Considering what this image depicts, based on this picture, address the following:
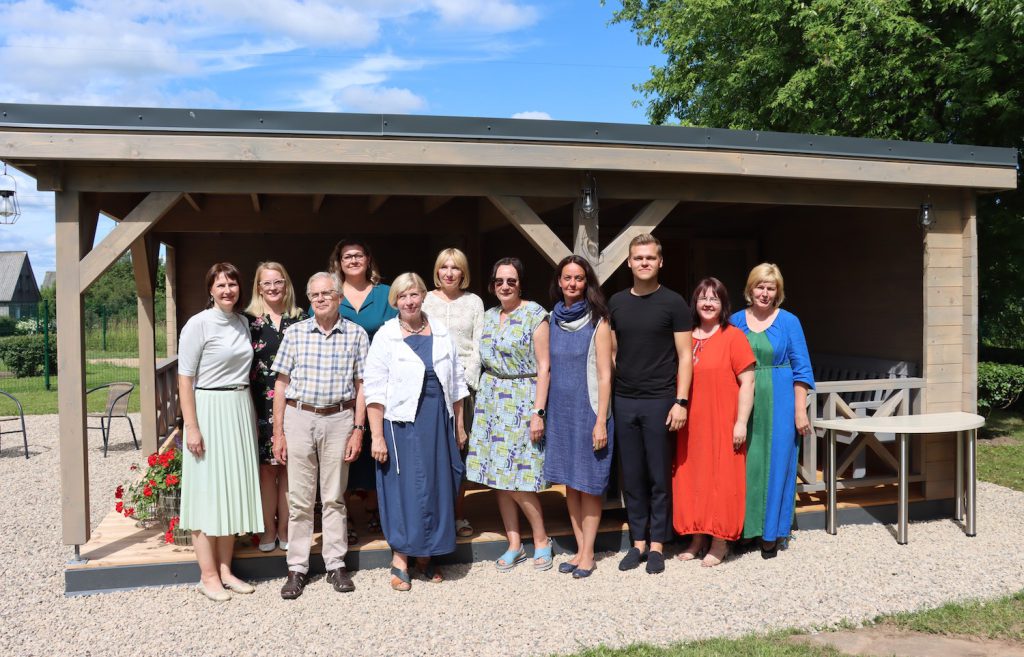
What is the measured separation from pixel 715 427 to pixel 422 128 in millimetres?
2140

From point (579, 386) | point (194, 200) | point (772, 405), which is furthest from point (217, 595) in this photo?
point (194, 200)

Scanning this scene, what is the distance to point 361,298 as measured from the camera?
160 inches

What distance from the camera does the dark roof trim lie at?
147 inches

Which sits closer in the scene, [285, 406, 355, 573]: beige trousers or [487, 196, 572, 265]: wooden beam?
[285, 406, 355, 573]: beige trousers

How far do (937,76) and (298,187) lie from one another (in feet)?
28.2

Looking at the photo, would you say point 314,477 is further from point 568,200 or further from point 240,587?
point 568,200

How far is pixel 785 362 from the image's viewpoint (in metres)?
4.29

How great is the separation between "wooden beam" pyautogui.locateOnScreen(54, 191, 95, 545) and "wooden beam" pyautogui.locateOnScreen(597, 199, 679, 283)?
2.68 meters

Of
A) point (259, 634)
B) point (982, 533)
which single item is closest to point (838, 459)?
point (982, 533)

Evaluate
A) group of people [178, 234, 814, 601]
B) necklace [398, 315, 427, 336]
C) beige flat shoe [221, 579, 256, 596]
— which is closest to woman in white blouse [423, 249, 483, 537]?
group of people [178, 234, 814, 601]

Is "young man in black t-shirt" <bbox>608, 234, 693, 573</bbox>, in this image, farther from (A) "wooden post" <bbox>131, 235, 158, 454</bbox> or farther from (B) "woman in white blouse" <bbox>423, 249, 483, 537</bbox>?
(A) "wooden post" <bbox>131, 235, 158, 454</bbox>

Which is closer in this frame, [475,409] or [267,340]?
[267,340]

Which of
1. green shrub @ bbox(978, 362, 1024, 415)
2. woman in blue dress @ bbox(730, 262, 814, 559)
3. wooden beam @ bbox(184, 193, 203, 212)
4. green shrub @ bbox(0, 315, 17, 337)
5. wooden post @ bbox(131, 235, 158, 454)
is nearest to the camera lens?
woman in blue dress @ bbox(730, 262, 814, 559)

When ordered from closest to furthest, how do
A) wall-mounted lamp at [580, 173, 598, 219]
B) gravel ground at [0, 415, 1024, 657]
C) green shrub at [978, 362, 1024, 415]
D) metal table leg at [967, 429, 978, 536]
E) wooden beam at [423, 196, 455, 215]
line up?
gravel ground at [0, 415, 1024, 657] → wall-mounted lamp at [580, 173, 598, 219] → metal table leg at [967, 429, 978, 536] → wooden beam at [423, 196, 455, 215] → green shrub at [978, 362, 1024, 415]
